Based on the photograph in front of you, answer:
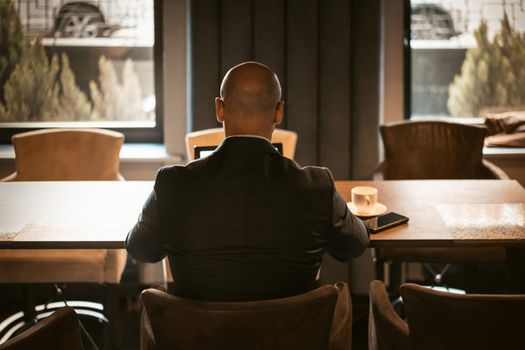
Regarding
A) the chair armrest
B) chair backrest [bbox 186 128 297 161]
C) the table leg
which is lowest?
the table leg

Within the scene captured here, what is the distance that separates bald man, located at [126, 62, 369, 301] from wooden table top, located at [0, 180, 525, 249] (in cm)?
48

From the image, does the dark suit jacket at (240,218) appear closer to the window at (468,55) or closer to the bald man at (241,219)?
the bald man at (241,219)

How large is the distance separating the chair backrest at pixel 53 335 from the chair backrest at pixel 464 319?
750mm

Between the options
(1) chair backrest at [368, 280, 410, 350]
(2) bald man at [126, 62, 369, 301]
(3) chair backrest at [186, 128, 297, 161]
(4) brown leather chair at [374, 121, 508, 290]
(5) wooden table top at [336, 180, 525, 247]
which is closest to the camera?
(2) bald man at [126, 62, 369, 301]

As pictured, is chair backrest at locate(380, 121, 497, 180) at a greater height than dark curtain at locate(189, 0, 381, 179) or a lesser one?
lesser

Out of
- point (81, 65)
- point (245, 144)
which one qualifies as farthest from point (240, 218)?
point (81, 65)

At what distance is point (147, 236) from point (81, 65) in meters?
2.74

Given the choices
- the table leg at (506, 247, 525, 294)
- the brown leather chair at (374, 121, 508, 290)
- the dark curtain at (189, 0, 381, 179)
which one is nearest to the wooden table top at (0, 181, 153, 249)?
the dark curtain at (189, 0, 381, 179)

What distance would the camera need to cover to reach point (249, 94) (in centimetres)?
194

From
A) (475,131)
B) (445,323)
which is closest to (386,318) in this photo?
(445,323)

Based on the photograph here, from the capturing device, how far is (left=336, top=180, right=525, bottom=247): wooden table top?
2.21 metres

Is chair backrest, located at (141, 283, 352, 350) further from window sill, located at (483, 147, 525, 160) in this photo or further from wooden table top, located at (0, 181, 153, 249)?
window sill, located at (483, 147, 525, 160)

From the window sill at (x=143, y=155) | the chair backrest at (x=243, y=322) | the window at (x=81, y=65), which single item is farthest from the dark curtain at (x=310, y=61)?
the chair backrest at (x=243, y=322)

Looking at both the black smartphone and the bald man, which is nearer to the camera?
the bald man
